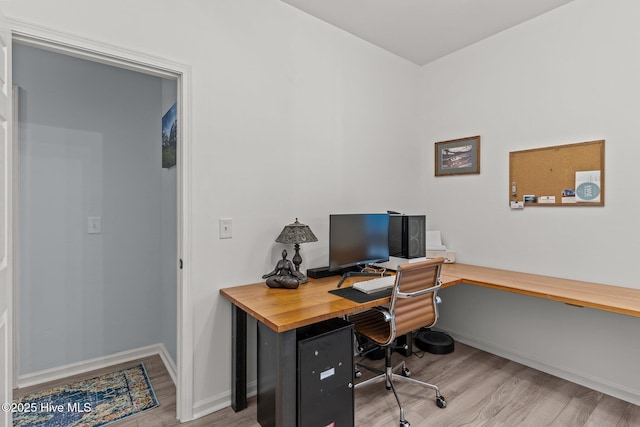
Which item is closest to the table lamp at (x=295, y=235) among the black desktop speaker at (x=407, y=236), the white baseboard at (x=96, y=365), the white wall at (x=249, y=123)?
the white wall at (x=249, y=123)

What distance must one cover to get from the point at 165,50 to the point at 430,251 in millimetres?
2515

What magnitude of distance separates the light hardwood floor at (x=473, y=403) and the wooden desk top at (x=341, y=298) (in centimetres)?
70

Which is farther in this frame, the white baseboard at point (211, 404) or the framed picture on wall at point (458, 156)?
the framed picture on wall at point (458, 156)

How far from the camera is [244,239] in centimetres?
211

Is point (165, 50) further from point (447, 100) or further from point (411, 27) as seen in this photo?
point (447, 100)

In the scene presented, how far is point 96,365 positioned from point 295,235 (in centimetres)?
187

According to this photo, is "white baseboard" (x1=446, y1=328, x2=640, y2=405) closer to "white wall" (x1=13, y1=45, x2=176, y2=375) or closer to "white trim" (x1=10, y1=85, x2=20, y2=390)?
"white wall" (x1=13, y1=45, x2=176, y2=375)

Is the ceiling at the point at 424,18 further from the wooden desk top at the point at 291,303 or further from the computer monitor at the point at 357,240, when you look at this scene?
the wooden desk top at the point at 291,303

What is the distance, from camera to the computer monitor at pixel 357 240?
2.22 m

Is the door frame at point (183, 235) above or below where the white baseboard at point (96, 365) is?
above

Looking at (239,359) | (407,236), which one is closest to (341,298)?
(239,359)

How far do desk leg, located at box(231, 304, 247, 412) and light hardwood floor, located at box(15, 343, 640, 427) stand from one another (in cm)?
8

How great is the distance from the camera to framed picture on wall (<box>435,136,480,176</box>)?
2.86 m

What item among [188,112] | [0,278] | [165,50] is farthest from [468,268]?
[0,278]
